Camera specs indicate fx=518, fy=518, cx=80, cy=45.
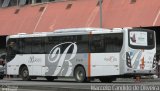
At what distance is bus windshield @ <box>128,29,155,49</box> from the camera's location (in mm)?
29438

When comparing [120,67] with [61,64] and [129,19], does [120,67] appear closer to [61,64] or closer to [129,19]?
[61,64]

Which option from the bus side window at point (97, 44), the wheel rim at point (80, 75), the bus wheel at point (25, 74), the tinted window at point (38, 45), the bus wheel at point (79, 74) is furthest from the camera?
the bus wheel at point (25, 74)

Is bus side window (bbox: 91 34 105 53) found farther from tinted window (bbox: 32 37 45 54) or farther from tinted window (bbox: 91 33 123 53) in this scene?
tinted window (bbox: 32 37 45 54)

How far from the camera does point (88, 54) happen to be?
31047 mm

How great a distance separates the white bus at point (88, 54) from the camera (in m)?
29.4

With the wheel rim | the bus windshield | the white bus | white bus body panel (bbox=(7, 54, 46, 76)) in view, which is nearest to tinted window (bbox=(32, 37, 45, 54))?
the white bus

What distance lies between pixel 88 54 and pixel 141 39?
3391 mm

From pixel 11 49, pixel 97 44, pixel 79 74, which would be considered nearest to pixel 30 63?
pixel 11 49

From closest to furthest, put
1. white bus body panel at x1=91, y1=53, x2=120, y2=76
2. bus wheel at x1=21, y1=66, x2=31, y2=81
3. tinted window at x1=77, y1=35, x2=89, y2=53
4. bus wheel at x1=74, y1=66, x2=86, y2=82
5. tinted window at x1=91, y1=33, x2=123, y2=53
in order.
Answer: tinted window at x1=91, y1=33, x2=123, y2=53, white bus body panel at x1=91, y1=53, x2=120, y2=76, tinted window at x1=77, y1=35, x2=89, y2=53, bus wheel at x1=74, y1=66, x2=86, y2=82, bus wheel at x1=21, y1=66, x2=31, y2=81

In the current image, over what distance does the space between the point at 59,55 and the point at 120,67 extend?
5.08 meters

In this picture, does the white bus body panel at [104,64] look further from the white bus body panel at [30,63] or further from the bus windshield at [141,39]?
the white bus body panel at [30,63]

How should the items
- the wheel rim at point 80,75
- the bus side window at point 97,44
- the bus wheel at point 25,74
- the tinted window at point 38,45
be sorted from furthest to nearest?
1. the bus wheel at point 25,74
2. the tinted window at point 38,45
3. the wheel rim at point 80,75
4. the bus side window at point 97,44

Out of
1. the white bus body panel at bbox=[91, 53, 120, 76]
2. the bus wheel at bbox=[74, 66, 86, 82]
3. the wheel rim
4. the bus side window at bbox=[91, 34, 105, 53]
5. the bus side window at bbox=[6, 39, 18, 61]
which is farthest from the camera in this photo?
the bus side window at bbox=[6, 39, 18, 61]

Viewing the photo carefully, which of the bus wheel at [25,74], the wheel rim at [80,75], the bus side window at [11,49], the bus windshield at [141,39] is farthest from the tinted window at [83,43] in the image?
the bus side window at [11,49]
